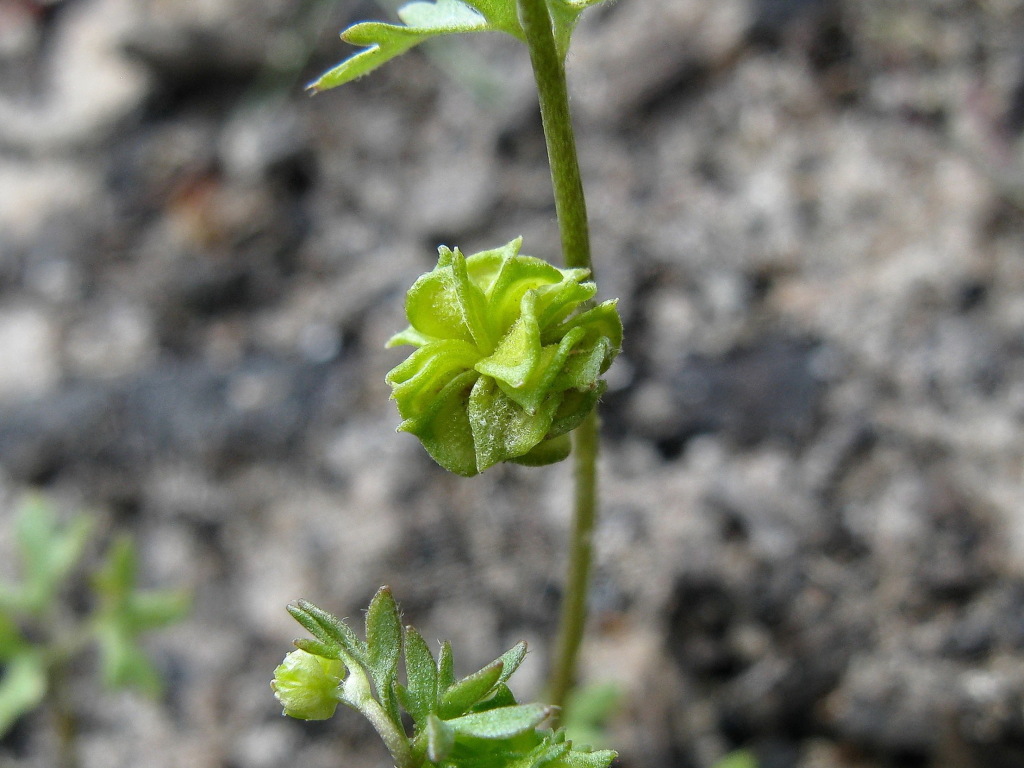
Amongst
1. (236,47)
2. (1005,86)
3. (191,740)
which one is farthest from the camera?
(236,47)

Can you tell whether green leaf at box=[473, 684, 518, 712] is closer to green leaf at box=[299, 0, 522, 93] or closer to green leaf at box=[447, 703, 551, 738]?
green leaf at box=[447, 703, 551, 738]

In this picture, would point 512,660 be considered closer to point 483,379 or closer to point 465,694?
point 465,694

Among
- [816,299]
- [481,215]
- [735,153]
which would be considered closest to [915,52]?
[735,153]

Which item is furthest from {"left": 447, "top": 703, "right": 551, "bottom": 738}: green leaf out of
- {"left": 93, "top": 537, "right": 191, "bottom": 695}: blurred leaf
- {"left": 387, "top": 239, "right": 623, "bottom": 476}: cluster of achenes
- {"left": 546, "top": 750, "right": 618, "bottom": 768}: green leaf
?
{"left": 93, "top": 537, "right": 191, "bottom": 695}: blurred leaf

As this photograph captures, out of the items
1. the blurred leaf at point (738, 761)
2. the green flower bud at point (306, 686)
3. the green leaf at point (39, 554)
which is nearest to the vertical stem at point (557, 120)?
the green flower bud at point (306, 686)

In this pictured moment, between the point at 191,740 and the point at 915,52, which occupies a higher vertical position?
the point at 915,52

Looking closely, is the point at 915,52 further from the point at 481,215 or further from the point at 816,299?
the point at 481,215
